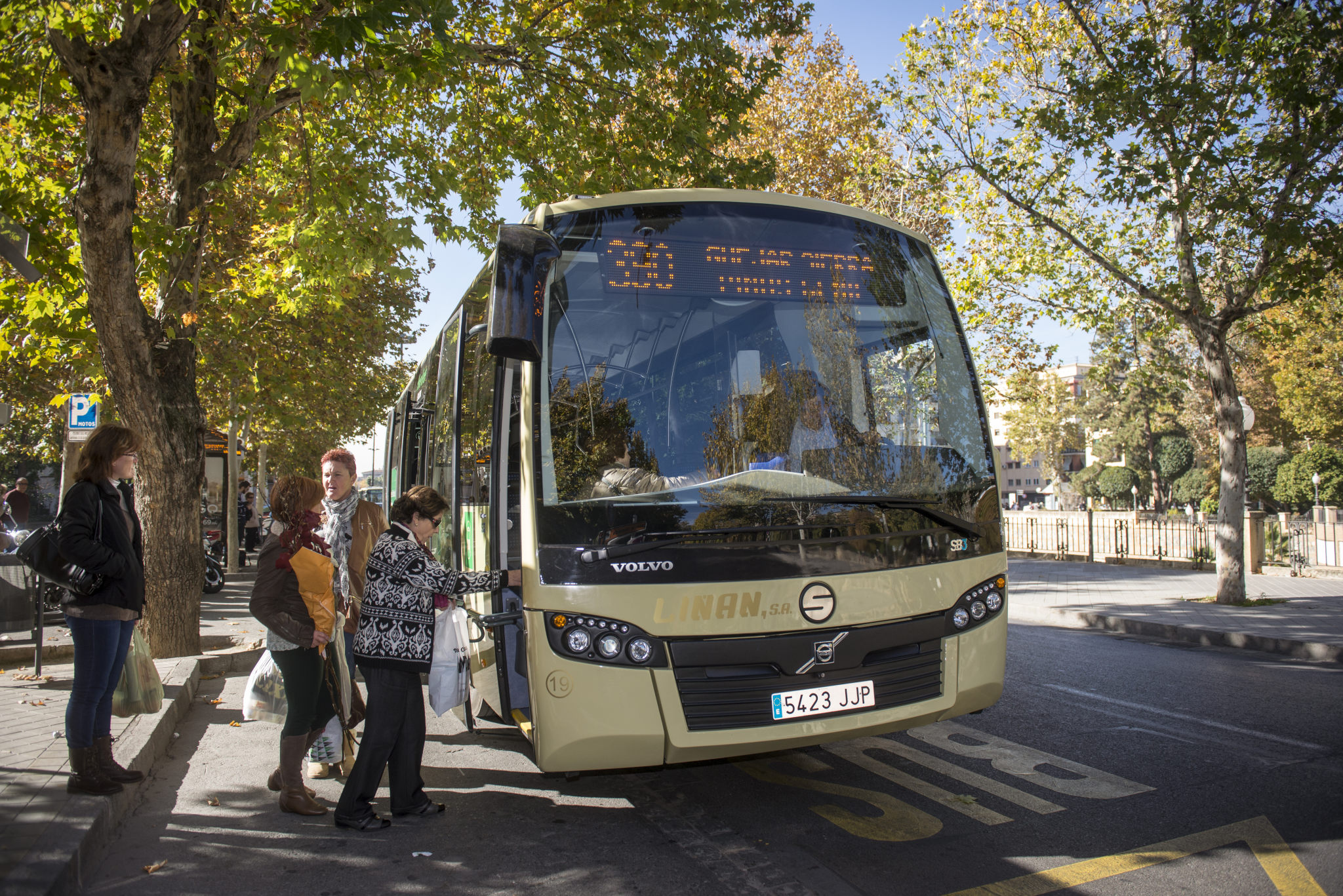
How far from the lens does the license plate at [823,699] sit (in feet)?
14.3

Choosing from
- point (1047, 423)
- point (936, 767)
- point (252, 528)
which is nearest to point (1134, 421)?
point (1047, 423)

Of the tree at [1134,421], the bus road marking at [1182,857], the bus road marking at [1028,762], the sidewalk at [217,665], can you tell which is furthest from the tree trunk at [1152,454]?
the bus road marking at [1182,857]

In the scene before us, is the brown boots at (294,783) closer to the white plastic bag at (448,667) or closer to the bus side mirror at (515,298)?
the white plastic bag at (448,667)

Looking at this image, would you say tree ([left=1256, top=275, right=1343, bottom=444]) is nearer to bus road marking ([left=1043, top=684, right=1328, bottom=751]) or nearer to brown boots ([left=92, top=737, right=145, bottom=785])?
bus road marking ([left=1043, top=684, right=1328, bottom=751])

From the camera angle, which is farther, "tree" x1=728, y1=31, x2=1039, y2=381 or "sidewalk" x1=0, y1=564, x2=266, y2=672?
"tree" x1=728, y1=31, x2=1039, y2=381

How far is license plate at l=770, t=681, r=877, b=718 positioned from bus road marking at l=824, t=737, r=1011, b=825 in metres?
0.86

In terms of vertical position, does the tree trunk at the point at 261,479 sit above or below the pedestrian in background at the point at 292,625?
above

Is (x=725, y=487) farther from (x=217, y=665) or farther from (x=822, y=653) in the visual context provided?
(x=217, y=665)

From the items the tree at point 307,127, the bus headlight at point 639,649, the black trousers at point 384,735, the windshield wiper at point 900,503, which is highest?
the tree at point 307,127

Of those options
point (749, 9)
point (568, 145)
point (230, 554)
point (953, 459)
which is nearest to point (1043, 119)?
point (749, 9)

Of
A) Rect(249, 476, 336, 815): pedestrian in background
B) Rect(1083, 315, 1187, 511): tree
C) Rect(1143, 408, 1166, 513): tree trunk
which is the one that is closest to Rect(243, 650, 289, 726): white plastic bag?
Rect(249, 476, 336, 815): pedestrian in background

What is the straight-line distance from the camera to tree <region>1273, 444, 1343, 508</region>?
32500 millimetres

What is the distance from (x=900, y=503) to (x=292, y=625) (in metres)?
3.05

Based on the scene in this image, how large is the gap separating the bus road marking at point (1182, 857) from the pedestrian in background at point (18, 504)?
Answer: 2017 cm
